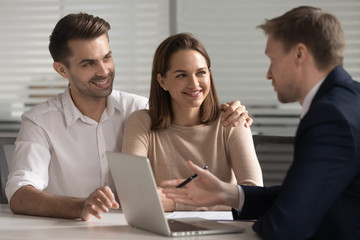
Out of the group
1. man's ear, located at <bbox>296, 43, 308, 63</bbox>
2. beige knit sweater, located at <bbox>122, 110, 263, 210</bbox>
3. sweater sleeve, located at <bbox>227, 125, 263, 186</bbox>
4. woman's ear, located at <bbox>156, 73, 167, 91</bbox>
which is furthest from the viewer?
woman's ear, located at <bbox>156, 73, 167, 91</bbox>

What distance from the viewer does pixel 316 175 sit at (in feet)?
4.91

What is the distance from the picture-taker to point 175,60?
98.4 inches

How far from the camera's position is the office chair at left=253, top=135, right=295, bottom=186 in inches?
97.0

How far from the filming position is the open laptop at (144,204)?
66.9 inches

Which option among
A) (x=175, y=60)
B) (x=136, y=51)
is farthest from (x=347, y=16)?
(x=175, y=60)

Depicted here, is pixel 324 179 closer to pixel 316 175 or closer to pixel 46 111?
pixel 316 175

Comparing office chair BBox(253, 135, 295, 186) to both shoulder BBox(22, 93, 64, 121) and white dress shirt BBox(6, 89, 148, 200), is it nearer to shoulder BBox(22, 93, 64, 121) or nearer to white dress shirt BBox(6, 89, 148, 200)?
white dress shirt BBox(6, 89, 148, 200)

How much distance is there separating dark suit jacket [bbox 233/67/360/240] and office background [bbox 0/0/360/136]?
3153 mm

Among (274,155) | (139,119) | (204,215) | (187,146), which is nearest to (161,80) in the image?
(139,119)

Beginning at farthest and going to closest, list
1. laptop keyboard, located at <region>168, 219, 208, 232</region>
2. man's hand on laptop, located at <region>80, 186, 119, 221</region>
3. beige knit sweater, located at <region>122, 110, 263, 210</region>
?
1. beige knit sweater, located at <region>122, 110, 263, 210</region>
2. man's hand on laptop, located at <region>80, 186, 119, 221</region>
3. laptop keyboard, located at <region>168, 219, 208, 232</region>

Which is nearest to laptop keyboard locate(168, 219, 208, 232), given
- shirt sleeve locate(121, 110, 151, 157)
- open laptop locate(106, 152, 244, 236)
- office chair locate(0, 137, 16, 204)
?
open laptop locate(106, 152, 244, 236)

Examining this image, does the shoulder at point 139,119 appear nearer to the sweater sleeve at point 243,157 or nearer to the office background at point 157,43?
the sweater sleeve at point 243,157

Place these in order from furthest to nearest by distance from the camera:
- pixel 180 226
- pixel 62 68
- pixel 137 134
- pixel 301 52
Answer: pixel 62 68 → pixel 137 134 → pixel 180 226 → pixel 301 52

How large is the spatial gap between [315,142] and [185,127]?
40.2 inches
